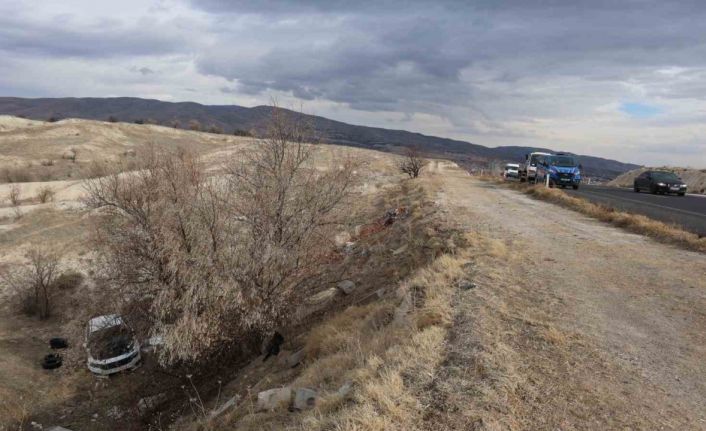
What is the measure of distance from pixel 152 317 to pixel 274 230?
3755 mm

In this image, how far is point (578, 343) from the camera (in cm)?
575

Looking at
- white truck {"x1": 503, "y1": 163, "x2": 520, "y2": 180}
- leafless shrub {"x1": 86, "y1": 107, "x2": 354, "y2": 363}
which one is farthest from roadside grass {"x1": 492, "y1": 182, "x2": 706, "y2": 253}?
white truck {"x1": 503, "y1": 163, "x2": 520, "y2": 180}

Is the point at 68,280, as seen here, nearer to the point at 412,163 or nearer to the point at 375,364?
the point at 375,364

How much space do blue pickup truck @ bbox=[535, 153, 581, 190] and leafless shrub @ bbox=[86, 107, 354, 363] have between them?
18429 mm

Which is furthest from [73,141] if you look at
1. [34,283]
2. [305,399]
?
[305,399]

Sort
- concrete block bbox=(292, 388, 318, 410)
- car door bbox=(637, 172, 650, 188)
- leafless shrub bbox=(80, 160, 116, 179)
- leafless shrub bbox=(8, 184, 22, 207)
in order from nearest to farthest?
concrete block bbox=(292, 388, 318, 410), leafless shrub bbox=(80, 160, 116, 179), car door bbox=(637, 172, 650, 188), leafless shrub bbox=(8, 184, 22, 207)

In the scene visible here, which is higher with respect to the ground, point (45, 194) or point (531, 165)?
point (531, 165)

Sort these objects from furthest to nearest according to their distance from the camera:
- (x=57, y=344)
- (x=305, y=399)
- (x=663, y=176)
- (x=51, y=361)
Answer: (x=663, y=176), (x=57, y=344), (x=51, y=361), (x=305, y=399)

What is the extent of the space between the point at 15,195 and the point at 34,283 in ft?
60.3

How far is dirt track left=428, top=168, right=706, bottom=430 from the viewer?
14.1 ft

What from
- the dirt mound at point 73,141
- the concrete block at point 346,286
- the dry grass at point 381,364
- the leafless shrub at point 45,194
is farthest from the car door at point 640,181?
the leafless shrub at point 45,194

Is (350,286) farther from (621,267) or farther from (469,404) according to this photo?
(469,404)

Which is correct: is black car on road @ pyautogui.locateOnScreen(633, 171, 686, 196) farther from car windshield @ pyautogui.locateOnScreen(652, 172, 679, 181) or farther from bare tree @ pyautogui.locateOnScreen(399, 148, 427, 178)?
bare tree @ pyautogui.locateOnScreen(399, 148, 427, 178)

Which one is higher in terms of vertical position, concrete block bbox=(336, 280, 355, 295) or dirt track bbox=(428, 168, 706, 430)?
dirt track bbox=(428, 168, 706, 430)
